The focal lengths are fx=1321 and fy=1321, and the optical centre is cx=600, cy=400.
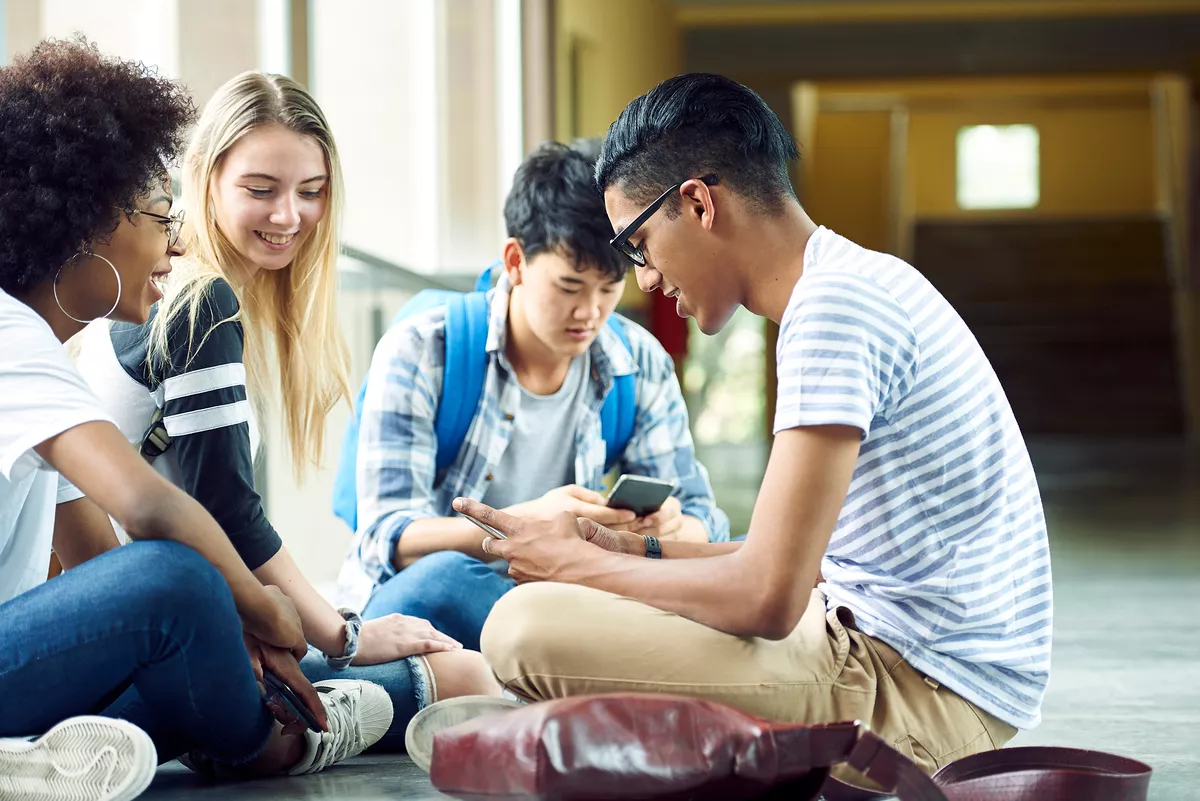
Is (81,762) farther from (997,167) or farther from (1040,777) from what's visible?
(997,167)

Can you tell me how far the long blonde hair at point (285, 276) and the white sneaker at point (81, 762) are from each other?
0.86 metres

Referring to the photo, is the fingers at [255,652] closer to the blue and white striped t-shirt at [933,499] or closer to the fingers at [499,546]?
the fingers at [499,546]

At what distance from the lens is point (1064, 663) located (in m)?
3.13

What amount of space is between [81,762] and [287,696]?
0.34m

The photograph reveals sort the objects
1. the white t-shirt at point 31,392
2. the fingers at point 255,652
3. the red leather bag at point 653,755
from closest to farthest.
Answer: the red leather bag at point 653,755 → the white t-shirt at point 31,392 → the fingers at point 255,652

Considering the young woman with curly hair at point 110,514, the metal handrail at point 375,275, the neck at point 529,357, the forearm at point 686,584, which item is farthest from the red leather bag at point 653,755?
the metal handrail at point 375,275

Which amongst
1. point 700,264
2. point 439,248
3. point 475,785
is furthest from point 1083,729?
point 439,248

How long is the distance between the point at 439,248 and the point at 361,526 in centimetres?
342

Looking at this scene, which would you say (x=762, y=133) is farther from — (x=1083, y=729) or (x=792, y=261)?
(x=1083, y=729)

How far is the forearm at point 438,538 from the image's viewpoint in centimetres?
245

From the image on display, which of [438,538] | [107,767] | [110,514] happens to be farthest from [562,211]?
[107,767]

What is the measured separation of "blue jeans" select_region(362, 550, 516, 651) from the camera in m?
2.42

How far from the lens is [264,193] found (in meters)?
2.37

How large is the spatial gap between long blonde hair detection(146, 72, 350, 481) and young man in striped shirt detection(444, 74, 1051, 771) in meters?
0.77
